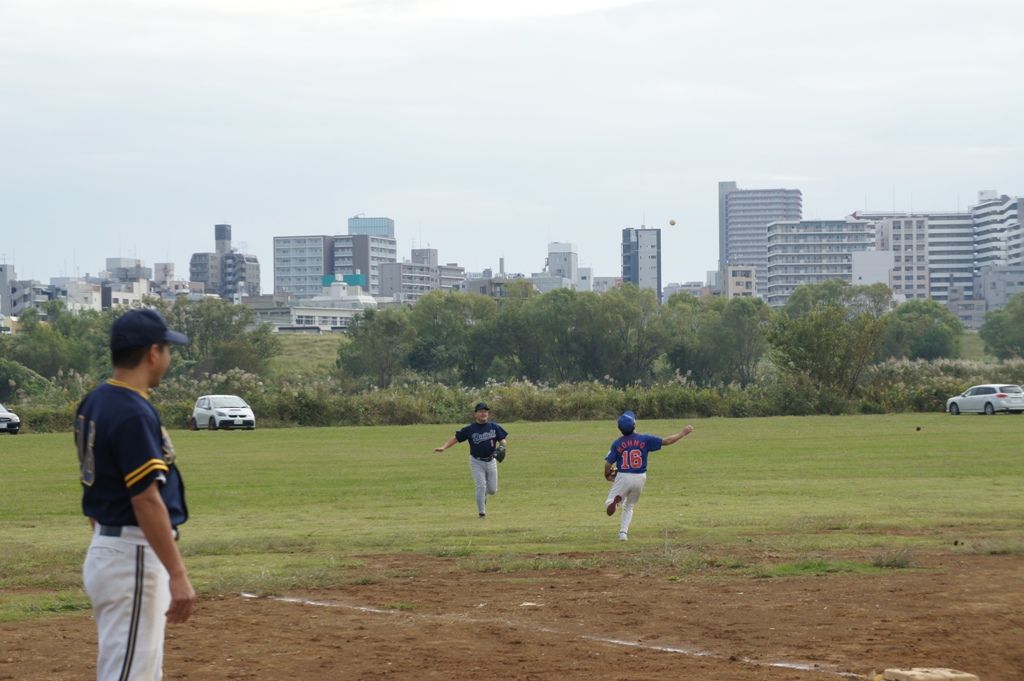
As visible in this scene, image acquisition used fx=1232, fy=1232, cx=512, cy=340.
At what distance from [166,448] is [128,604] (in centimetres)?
72

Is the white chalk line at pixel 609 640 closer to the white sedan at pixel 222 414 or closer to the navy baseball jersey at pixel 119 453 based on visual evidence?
the navy baseball jersey at pixel 119 453

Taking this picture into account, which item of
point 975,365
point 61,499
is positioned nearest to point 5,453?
point 61,499

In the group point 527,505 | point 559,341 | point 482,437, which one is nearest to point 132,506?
point 482,437

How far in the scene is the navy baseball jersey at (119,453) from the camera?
527 cm

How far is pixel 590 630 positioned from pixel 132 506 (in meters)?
5.56

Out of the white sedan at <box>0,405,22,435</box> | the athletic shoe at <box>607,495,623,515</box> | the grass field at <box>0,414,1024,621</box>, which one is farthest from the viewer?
the white sedan at <box>0,405,22,435</box>

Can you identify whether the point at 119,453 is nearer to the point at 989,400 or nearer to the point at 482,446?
the point at 482,446

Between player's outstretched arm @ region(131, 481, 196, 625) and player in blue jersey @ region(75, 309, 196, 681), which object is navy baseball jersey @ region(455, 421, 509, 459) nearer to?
player in blue jersey @ region(75, 309, 196, 681)

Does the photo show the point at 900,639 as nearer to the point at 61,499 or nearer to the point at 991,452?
the point at 61,499

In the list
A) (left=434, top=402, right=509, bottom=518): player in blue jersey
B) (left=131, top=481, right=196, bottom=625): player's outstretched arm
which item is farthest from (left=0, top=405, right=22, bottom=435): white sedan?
(left=131, top=481, right=196, bottom=625): player's outstretched arm

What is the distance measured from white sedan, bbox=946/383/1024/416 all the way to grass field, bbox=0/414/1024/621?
13379mm

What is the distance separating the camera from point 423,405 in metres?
55.9

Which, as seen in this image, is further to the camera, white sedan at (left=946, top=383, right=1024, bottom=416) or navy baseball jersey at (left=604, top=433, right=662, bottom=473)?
white sedan at (left=946, top=383, right=1024, bottom=416)

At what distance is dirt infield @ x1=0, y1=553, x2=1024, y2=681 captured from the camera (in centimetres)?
874
